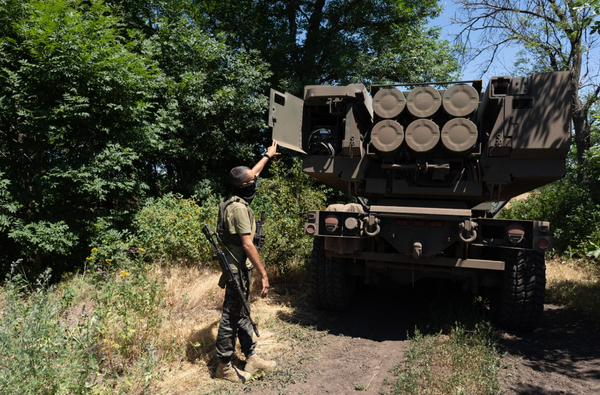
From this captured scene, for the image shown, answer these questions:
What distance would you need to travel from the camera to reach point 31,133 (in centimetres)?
660

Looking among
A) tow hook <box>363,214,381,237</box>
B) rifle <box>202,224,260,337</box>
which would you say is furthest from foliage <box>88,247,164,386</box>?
tow hook <box>363,214,381,237</box>

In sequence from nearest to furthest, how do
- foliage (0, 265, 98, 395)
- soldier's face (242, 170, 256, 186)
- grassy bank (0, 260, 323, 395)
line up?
foliage (0, 265, 98, 395)
grassy bank (0, 260, 323, 395)
soldier's face (242, 170, 256, 186)

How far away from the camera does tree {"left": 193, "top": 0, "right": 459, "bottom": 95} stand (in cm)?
1253

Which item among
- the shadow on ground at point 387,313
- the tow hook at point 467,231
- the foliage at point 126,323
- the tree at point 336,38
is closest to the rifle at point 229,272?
the foliage at point 126,323

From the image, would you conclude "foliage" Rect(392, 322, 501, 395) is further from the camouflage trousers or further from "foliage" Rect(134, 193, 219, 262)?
"foliage" Rect(134, 193, 219, 262)

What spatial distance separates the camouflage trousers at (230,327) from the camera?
3.58m

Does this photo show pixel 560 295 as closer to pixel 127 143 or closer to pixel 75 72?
pixel 127 143

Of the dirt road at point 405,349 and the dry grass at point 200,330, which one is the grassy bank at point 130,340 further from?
the dirt road at point 405,349

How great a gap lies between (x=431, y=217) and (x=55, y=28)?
6375 millimetres

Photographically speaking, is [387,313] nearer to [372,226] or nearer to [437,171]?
[372,226]

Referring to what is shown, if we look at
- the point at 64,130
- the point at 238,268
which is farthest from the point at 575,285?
the point at 64,130

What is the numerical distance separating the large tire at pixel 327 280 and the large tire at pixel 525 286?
1.86 m

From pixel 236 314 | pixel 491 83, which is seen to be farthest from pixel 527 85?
pixel 236 314

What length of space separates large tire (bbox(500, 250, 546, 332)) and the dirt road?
0.31 m
